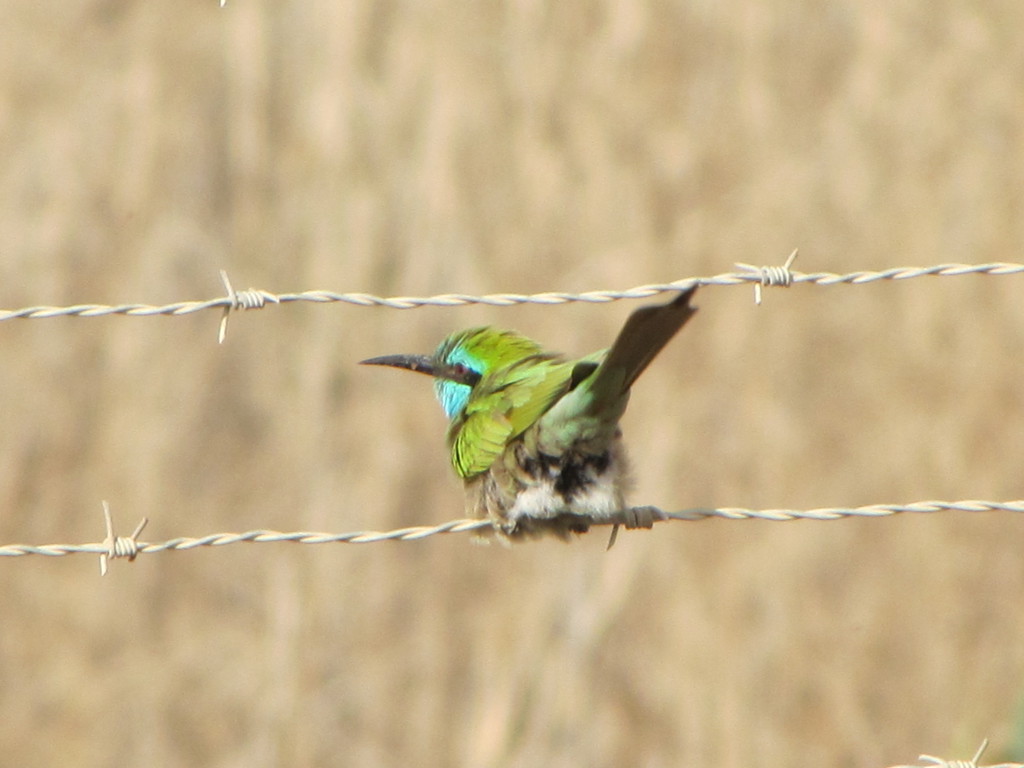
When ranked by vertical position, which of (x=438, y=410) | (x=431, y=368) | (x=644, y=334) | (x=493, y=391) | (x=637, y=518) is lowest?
(x=637, y=518)

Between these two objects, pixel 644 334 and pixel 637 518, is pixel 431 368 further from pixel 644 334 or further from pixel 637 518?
pixel 644 334

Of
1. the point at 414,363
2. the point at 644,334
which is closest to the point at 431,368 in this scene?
the point at 414,363

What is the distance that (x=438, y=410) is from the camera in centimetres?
495

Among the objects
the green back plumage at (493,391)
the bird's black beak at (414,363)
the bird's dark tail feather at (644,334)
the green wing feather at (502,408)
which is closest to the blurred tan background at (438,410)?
the bird's black beak at (414,363)

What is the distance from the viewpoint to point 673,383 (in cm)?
499

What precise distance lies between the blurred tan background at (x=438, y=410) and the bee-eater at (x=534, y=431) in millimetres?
1456

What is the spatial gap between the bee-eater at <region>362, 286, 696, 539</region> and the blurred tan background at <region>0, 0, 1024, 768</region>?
1456 mm

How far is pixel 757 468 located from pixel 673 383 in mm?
462

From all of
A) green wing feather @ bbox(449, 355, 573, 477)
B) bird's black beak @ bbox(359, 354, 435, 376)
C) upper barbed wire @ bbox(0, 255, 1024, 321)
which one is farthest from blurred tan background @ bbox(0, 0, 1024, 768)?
upper barbed wire @ bbox(0, 255, 1024, 321)

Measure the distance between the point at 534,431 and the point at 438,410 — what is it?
202cm

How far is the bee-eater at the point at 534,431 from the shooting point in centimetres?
272

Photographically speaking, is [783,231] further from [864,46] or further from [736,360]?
[864,46]

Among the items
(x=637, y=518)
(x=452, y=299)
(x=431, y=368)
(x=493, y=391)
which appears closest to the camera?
(x=452, y=299)

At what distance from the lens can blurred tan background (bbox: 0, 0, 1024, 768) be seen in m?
4.68
